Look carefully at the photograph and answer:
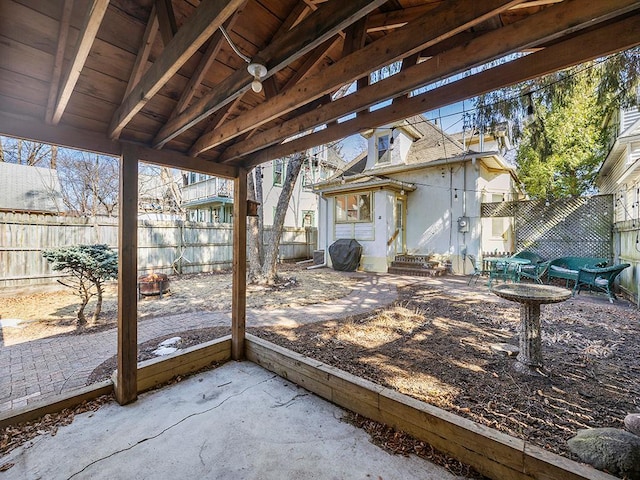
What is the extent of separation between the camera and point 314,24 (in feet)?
4.09

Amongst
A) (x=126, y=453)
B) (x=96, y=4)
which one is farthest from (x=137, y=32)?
(x=126, y=453)

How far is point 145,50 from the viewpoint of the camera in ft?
5.62

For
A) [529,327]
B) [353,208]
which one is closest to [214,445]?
[529,327]

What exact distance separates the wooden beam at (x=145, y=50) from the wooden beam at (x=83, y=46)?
0.37 m

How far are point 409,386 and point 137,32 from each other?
3326mm

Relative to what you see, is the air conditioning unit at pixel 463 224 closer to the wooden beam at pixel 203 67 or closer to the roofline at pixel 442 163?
the roofline at pixel 442 163

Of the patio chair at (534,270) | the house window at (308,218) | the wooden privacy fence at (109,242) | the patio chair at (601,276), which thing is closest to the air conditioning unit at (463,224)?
the patio chair at (534,270)

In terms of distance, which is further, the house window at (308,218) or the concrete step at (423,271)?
the house window at (308,218)

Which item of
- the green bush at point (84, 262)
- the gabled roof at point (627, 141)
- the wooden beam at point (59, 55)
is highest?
the gabled roof at point (627, 141)

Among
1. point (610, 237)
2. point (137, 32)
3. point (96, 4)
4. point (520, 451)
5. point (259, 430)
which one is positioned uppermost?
point (137, 32)

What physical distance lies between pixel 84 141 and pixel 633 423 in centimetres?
451

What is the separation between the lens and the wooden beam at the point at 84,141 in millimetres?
1897

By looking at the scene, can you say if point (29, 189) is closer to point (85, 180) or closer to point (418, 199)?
point (85, 180)

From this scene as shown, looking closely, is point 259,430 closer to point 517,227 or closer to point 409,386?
point 409,386
